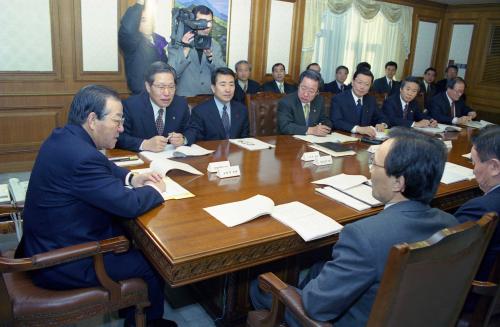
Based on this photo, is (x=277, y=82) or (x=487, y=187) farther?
(x=277, y=82)

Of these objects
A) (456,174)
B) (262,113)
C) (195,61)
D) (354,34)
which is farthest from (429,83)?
(456,174)

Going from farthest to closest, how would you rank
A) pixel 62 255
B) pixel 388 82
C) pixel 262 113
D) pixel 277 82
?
pixel 388 82 → pixel 277 82 → pixel 262 113 → pixel 62 255

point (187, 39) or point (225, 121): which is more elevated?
point (187, 39)

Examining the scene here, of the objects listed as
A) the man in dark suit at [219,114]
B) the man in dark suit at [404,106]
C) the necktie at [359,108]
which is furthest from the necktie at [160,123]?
the man in dark suit at [404,106]

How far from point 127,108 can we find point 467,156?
2433mm

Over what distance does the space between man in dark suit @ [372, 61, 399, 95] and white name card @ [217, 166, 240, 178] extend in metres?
5.64

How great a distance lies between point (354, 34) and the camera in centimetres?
702

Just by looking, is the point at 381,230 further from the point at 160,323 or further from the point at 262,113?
the point at 262,113

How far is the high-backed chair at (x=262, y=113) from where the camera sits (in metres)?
3.54

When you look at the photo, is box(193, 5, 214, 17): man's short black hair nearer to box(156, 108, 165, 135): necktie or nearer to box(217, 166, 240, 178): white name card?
box(156, 108, 165, 135): necktie

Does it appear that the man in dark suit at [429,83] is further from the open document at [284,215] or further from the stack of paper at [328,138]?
the open document at [284,215]

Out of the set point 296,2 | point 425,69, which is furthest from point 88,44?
point 425,69

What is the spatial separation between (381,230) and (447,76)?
303 inches

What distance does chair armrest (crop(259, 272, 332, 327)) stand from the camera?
119 centimetres
